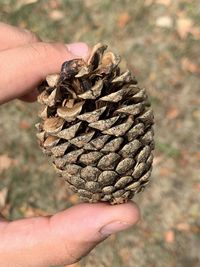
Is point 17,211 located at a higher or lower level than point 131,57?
lower

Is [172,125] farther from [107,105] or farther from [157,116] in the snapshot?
[107,105]

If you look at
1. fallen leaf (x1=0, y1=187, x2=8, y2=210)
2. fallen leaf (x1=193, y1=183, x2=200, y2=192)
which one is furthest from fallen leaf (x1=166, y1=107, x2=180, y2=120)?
fallen leaf (x1=0, y1=187, x2=8, y2=210)

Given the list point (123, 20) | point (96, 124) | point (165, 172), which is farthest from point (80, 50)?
point (123, 20)

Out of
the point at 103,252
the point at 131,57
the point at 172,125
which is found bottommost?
the point at 103,252

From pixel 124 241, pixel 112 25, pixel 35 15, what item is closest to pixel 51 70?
pixel 124 241

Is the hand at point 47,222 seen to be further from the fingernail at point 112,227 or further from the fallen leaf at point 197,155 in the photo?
the fallen leaf at point 197,155

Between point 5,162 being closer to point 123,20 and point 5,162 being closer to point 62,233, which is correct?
point 123,20
